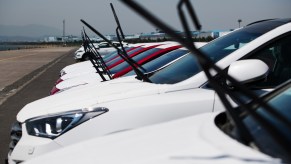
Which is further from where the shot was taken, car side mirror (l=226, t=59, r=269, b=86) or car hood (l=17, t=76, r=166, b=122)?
car hood (l=17, t=76, r=166, b=122)

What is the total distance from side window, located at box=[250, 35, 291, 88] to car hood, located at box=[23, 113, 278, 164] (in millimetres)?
1287

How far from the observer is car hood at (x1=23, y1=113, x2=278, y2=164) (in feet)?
5.75

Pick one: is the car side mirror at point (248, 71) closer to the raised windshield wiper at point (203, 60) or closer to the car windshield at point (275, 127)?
the car windshield at point (275, 127)

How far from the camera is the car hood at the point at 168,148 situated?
1.75 meters

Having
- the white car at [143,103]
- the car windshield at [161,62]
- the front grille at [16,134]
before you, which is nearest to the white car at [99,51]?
the car windshield at [161,62]

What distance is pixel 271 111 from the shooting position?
1615mm

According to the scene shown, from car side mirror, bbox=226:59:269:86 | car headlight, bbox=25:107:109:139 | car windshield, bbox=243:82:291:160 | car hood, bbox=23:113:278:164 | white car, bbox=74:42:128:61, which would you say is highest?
car side mirror, bbox=226:59:269:86

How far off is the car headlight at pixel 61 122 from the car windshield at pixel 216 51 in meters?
0.92

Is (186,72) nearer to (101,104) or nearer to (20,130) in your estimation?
(101,104)

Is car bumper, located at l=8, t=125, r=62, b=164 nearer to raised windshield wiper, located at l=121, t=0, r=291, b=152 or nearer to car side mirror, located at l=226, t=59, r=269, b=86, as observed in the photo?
car side mirror, located at l=226, t=59, r=269, b=86

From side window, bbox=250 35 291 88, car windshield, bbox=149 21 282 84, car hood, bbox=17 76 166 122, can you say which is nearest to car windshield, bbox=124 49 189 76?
car windshield, bbox=149 21 282 84

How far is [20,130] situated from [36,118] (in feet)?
0.82

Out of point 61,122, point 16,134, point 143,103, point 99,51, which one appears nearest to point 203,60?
point 143,103

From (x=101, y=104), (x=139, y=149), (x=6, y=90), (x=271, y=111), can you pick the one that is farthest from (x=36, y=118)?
(x=6, y=90)
